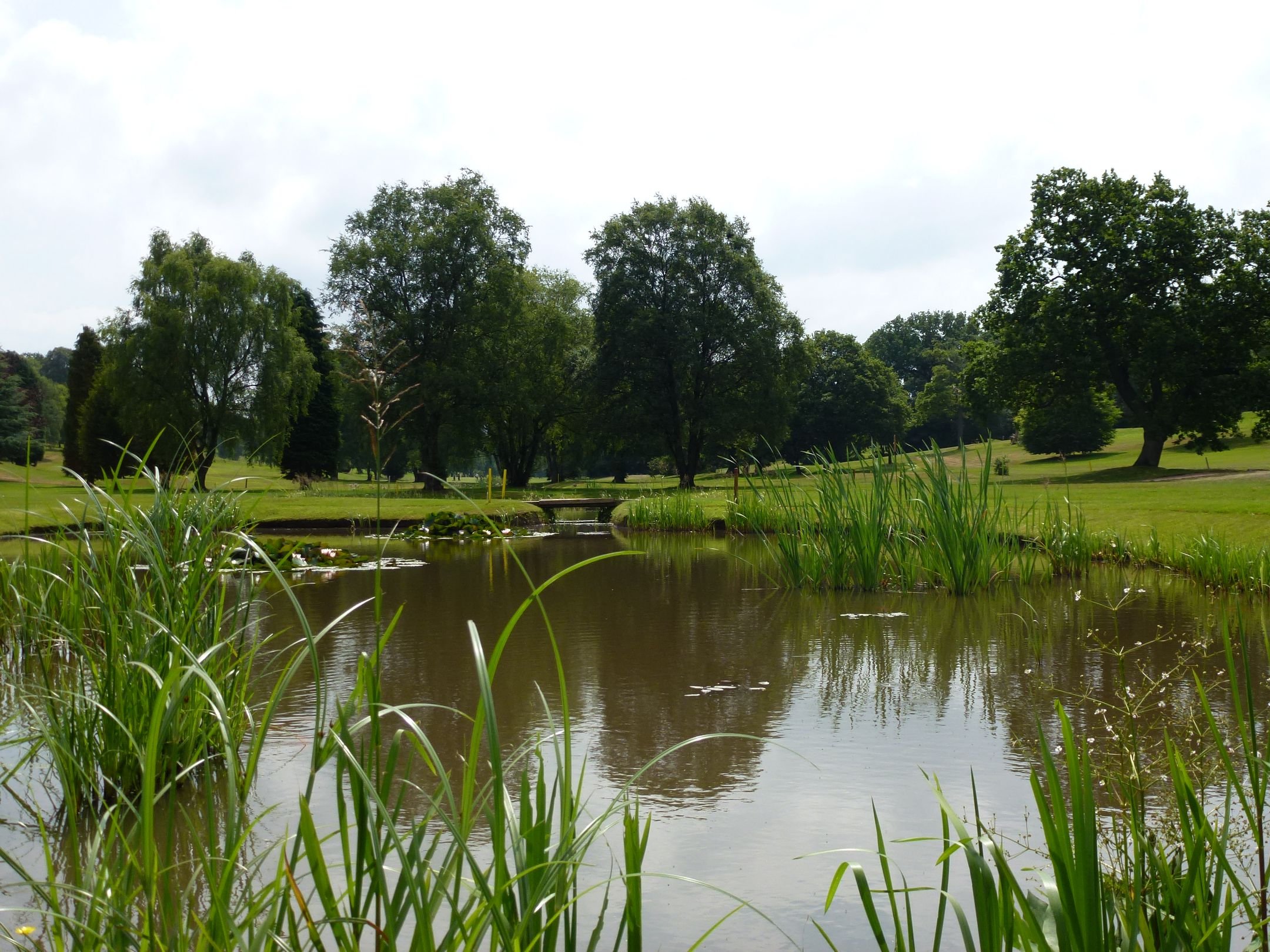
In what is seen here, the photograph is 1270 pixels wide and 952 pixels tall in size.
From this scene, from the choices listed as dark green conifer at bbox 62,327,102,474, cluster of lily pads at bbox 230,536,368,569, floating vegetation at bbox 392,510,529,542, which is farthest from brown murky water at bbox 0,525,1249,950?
dark green conifer at bbox 62,327,102,474

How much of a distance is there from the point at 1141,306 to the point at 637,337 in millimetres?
15439

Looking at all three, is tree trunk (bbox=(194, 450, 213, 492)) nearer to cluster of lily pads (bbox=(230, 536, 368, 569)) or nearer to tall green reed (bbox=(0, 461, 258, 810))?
tall green reed (bbox=(0, 461, 258, 810))

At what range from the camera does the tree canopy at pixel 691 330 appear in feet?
114

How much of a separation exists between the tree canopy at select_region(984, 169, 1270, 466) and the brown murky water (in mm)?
23071

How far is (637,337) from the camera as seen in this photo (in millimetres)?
34625

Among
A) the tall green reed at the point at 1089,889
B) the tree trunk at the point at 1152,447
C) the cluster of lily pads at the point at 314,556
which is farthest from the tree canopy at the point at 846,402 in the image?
the tall green reed at the point at 1089,889

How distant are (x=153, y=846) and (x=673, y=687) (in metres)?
3.36

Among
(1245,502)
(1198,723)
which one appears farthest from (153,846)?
(1245,502)

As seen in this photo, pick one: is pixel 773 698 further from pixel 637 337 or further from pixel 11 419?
pixel 11 419

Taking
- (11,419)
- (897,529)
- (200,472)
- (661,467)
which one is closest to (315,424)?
(11,419)

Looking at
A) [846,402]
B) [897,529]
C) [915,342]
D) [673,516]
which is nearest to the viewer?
[897,529]

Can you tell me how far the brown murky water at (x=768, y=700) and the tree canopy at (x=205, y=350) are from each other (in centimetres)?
2804

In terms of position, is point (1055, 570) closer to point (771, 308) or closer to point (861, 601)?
point (861, 601)

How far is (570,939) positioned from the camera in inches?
68.4
